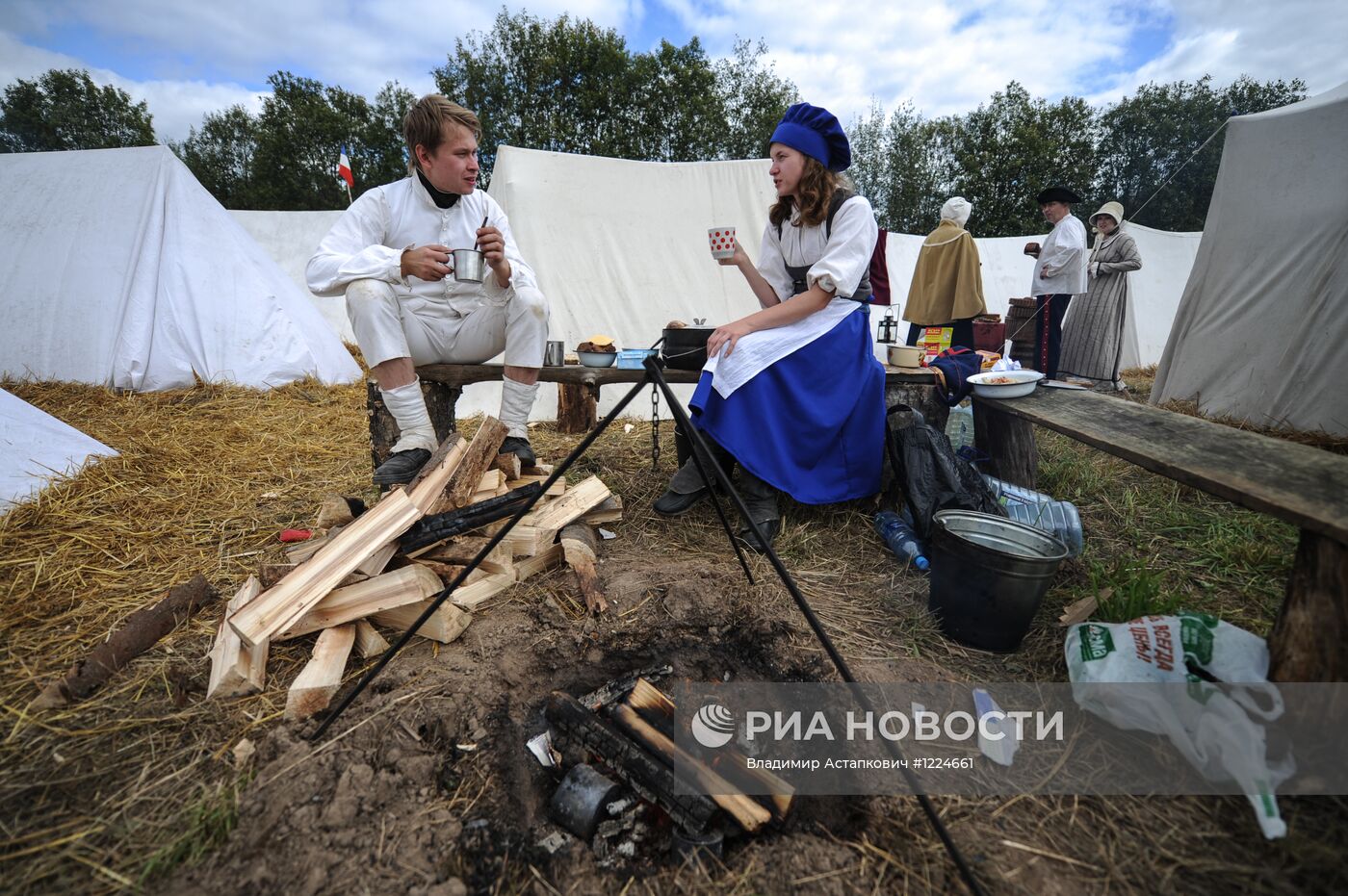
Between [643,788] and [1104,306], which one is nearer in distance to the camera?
[643,788]

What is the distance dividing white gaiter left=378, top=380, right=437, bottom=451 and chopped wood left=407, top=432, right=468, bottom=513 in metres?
0.31

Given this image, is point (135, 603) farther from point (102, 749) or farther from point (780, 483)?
point (780, 483)

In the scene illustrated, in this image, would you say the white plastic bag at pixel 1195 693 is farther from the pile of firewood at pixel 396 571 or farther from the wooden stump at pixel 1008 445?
the wooden stump at pixel 1008 445

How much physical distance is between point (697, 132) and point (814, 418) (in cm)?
1970

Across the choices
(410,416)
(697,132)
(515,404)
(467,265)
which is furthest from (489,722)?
(697,132)

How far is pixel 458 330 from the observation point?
2846 mm

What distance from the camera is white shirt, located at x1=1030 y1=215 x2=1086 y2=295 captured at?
566cm

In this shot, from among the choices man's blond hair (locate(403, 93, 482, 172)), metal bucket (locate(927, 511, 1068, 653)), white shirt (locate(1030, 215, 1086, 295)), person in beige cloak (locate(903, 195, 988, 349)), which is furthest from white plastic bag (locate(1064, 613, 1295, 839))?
white shirt (locate(1030, 215, 1086, 295))

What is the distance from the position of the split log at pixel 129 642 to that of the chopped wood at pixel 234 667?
252mm

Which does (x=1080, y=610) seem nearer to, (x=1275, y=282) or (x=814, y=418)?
(x=814, y=418)

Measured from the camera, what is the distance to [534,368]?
284 cm

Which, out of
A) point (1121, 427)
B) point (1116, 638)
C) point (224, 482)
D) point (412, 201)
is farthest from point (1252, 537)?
point (224, 482)

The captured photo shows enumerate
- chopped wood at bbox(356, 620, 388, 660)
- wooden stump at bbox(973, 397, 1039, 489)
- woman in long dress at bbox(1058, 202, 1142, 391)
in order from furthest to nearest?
woman in long dress at bbox(1058, 202, 1142, 391)
wooden stump at bbox(973, 397, 1039, 489)
chopped wood at bbox(356, 620, 388, 660)

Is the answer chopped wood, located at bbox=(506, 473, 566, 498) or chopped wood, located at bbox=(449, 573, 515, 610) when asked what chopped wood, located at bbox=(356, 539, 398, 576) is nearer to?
chopped wood, located at bbox=(449, 573, 515, 610)
